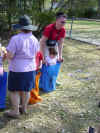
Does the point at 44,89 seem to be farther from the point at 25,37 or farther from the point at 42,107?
the point at 25,37

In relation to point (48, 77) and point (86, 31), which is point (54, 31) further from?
point (86, 31)

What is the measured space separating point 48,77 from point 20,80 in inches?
48.4

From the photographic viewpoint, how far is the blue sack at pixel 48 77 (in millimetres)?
3941

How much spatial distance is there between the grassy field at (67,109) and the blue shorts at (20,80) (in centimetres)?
54

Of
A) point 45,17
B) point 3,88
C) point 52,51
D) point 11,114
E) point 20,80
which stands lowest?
point 11,114

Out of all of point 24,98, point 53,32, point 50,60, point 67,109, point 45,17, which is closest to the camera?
point 24,98

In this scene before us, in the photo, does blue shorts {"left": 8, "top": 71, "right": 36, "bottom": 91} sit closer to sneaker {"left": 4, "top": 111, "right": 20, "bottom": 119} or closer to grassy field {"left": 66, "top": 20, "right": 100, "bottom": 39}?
sneaker {"left": 4, "top": 111, "right": 20, "bottom": 119}

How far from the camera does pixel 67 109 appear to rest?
11.5ft

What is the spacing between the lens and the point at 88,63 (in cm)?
627

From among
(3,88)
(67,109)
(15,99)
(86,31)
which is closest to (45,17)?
(67,109)

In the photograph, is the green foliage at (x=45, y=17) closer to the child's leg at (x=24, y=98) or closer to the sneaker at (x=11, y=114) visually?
the child's leg at (x=24, y=98)

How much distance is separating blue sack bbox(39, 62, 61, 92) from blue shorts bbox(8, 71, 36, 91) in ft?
3.30

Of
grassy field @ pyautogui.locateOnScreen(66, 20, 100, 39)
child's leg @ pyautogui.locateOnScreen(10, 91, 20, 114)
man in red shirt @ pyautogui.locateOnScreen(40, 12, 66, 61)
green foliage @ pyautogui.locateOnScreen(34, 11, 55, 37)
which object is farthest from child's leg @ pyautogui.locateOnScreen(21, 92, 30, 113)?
grassy field @ pyautogui.locateOnScreen(66, 20, 100, 39)

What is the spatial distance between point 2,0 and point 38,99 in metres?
6.06
